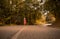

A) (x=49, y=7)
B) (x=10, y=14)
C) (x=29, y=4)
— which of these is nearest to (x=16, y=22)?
(x=10, y=14)

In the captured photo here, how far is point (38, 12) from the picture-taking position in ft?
173

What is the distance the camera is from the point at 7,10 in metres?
48.5

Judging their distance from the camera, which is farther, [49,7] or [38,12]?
[38,12]

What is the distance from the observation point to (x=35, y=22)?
51344 mm

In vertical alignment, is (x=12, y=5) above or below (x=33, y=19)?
above

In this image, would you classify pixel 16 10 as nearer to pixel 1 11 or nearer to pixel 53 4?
pixel 1 11

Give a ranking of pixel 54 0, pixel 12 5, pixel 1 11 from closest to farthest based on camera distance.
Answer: pixel 54 0 → pixel 1 11 → pixel 12 5

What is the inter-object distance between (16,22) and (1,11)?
433 centimetres

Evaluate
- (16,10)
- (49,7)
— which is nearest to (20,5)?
(16,10)

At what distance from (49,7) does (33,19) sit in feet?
58.0

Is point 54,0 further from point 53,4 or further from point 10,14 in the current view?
point 10,14

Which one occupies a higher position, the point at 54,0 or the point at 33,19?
the point at 54,0

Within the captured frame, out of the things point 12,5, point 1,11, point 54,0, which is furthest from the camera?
point 12,5

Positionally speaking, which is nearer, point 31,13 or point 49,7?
point 49,7
